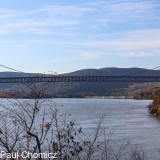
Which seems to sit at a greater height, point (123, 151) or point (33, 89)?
point (33, 89)

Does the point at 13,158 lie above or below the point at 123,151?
above

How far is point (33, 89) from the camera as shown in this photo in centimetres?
455

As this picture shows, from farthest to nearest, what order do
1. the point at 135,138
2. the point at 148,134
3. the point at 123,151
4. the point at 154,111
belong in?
1. the point at 154,111
2. the point at 148,134
3. the point at 135,138
4. the point at 123,151

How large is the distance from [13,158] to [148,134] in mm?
14263

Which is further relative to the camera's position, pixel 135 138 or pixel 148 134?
pixel 148 134

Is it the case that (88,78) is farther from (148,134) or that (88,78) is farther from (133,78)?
(148,134)

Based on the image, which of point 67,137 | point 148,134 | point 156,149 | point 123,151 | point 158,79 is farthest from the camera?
point 158,79

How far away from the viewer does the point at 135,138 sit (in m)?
15.7

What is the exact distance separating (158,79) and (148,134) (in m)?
32.6

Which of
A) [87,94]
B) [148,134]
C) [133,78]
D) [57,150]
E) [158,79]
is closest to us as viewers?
[57,150]

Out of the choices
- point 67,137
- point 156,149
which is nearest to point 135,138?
point 156,149

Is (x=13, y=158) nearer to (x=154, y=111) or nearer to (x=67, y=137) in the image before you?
(x=67, y=137)

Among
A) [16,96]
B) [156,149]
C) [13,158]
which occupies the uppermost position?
[16,96]

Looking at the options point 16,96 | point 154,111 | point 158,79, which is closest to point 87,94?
point 158,79
